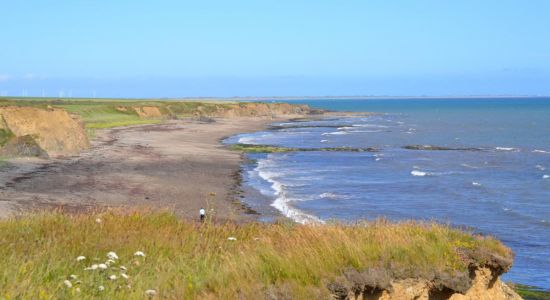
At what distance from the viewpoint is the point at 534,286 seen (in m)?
16.3

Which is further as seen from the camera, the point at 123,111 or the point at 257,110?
the point at 257,110

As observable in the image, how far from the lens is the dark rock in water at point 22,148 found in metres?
37.4

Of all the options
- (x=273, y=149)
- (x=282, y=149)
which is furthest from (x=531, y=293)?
(x=282, y=149)

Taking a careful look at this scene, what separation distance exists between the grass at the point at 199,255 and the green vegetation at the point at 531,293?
232 inches

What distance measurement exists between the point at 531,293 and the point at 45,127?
33438 mm

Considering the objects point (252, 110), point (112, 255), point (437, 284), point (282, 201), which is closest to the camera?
point (112, 255)

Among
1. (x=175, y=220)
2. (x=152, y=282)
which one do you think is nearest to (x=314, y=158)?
(x=175, y=220)

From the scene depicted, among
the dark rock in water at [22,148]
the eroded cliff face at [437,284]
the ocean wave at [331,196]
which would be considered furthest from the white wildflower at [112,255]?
the dark rock in water at [22,148]

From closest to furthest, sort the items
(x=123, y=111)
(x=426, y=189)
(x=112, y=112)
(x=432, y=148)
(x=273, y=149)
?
(x=426, y=189) < (x=273, y=149) < (x=432, y=148) < (x=112, y=112) < (x=123, y=111)

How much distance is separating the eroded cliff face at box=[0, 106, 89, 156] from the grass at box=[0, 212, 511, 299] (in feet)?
105

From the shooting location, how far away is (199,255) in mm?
9164

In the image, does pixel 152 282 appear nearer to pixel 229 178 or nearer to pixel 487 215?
pixel 487 215

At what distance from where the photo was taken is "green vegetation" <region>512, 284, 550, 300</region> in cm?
1515

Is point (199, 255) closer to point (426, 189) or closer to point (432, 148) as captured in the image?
point (426, 189)
